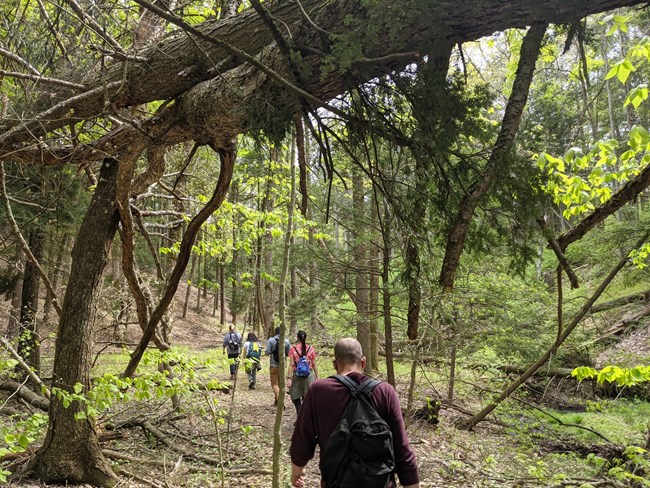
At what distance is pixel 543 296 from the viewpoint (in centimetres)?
911

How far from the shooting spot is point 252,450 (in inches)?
259

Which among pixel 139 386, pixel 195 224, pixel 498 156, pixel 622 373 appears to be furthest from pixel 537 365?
pixel 139 386

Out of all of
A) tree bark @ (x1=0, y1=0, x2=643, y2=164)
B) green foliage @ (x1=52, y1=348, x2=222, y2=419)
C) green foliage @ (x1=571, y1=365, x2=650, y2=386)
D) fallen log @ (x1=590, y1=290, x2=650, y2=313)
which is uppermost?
tree bark @ (x1=0, y1=0, x2=643, y2=164)

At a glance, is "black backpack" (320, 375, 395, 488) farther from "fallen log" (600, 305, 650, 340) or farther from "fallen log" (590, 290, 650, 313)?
"fallen log" (590, 290, 650, 313)

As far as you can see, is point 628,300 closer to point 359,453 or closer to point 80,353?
point 359,453

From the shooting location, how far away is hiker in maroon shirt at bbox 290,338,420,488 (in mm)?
2682

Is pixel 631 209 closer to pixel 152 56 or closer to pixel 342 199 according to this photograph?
pixel 342 199

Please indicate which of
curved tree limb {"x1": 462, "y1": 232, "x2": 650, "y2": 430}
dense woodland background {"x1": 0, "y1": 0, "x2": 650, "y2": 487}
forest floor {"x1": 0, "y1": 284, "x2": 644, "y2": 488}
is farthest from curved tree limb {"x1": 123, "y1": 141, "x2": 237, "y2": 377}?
curved tree limb {"x1": 462, "y1": 232, "x2": 650, "y2": 430}

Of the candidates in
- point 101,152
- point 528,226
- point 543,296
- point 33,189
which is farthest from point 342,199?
point 528,226

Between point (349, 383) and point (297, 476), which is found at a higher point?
point (349, 383)

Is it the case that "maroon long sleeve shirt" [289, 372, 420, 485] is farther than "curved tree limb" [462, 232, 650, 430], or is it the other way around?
"curved tree limb" [462, 232, 650, 430]

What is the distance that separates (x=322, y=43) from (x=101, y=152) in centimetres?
251

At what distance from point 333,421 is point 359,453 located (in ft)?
0.82

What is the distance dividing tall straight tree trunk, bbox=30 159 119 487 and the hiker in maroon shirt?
105 inches
